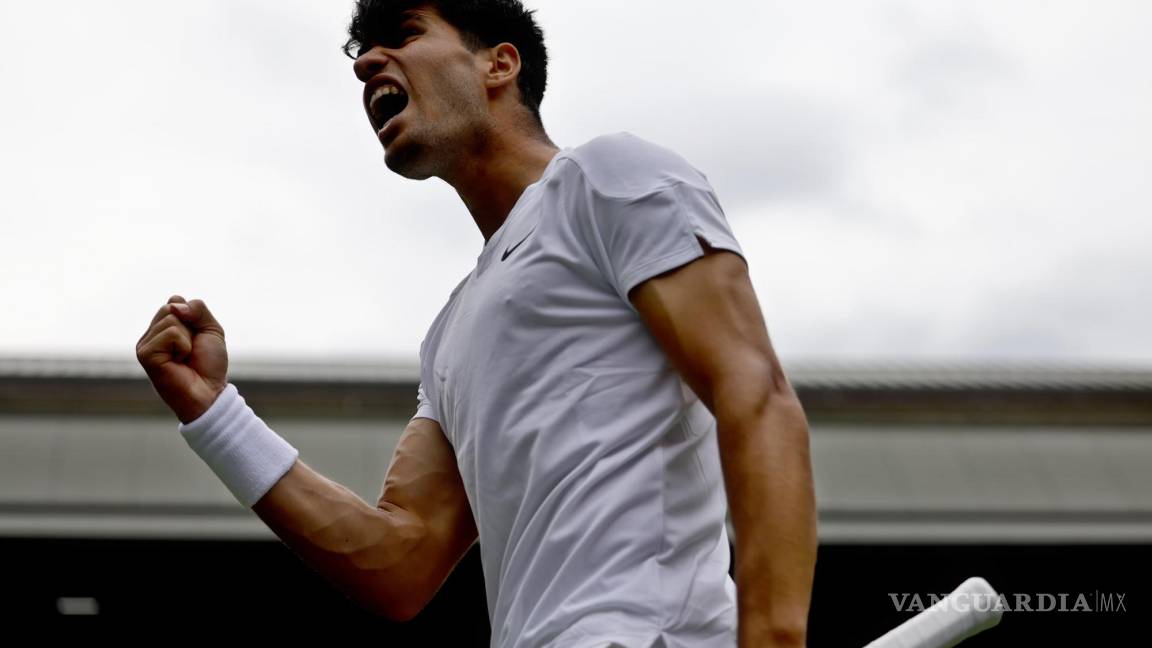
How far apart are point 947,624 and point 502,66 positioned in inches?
58.4

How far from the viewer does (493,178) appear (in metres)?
3.08

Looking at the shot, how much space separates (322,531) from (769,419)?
1059 millimetres

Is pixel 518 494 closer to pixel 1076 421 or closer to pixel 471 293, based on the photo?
pixel 471 293

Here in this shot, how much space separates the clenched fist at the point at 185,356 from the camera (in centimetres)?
303

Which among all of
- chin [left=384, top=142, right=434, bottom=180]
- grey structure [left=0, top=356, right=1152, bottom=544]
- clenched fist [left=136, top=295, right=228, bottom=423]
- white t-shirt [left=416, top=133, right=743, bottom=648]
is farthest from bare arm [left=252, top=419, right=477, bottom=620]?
grey structure [left=0, top=356, right=1152, bottom=544]

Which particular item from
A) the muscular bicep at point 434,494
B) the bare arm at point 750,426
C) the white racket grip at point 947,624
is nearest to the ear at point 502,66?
the muscular bicep at point 434,494

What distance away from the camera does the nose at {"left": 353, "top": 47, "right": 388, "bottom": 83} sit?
3.20m

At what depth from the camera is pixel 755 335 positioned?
Answer: 2.40 m

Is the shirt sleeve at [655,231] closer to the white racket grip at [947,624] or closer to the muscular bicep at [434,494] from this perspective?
the white racket grip at [947,624]

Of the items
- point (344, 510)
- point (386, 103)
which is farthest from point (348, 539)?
point (386, 103)

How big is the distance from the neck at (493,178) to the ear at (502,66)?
20 cm

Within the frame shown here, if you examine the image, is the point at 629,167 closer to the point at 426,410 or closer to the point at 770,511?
the point at 770,511

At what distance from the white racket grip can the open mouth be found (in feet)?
4.53

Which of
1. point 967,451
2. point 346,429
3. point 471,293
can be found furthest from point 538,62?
point 967,451
